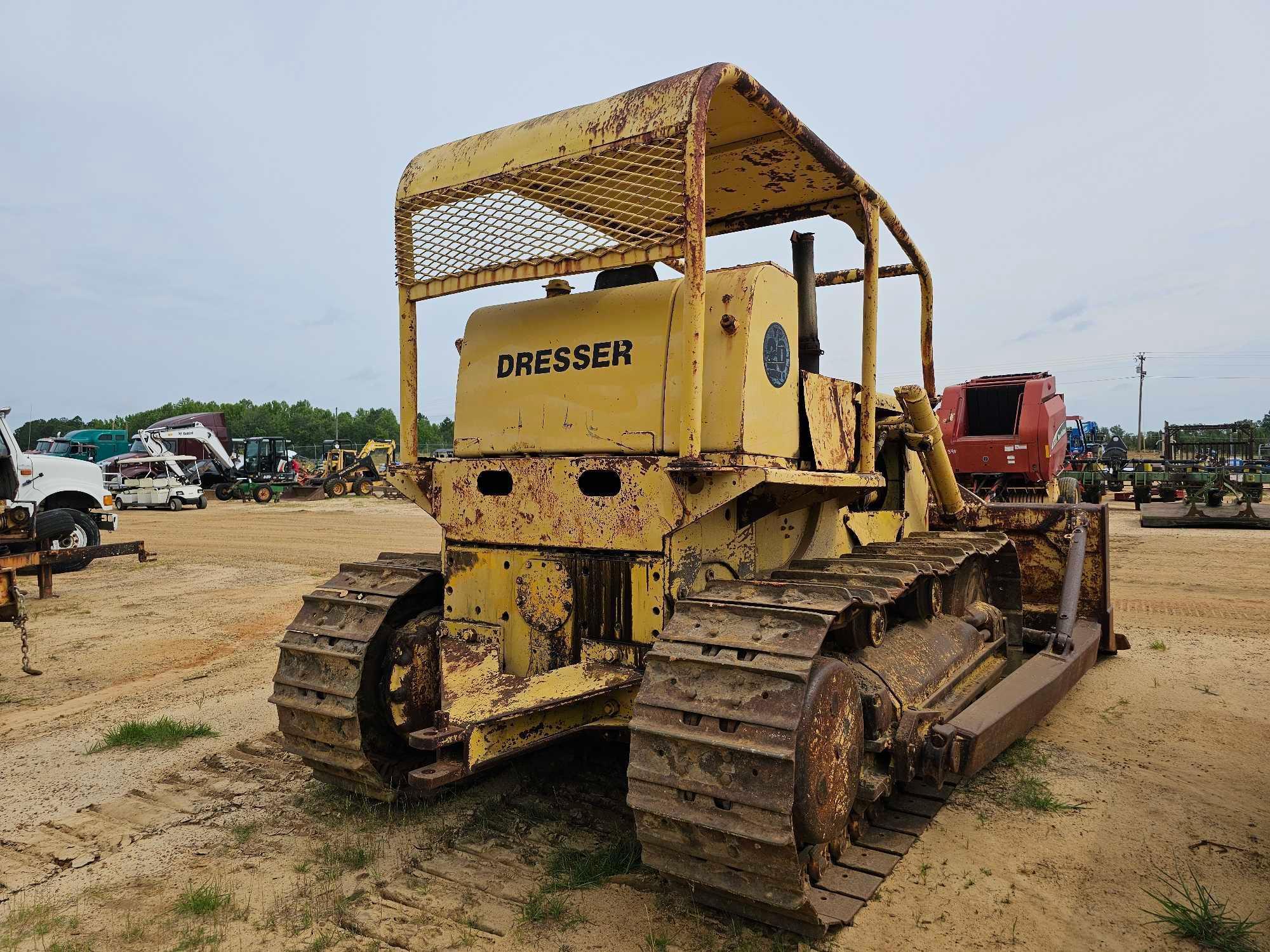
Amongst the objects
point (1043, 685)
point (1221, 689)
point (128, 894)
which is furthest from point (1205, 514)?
point (128, 894)

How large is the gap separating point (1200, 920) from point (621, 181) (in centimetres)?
349

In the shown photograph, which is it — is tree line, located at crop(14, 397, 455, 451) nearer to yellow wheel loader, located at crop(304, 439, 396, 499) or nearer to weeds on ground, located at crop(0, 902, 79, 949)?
yellow wheel loader, located at crop(304, 439, 396, 499)

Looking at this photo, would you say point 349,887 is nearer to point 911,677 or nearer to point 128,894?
point 128,894

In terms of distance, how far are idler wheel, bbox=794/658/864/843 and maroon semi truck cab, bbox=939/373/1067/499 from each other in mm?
9731

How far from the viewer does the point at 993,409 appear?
13.4 m

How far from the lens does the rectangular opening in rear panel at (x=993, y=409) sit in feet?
43.0

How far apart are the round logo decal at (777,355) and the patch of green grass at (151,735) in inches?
164

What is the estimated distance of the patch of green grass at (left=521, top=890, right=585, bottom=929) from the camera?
3151 millimetres

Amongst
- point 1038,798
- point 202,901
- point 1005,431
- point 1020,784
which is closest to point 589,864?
point 202,901

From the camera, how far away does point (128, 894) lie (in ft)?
11.3

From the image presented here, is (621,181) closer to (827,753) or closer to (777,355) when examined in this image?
(777,355)

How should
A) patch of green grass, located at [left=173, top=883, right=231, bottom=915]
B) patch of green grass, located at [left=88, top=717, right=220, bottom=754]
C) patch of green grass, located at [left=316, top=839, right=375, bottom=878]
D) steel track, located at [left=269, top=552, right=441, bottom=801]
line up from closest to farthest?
patch of green grass, located at [left=173, top=883, right=231, bottom=915] < patch of green grass, located at [left=316, top=839, right=375, bottom=878] < steel track, located at [left=269, top=552, right=441, bottom=801] < patch of green grass, located at [left=88, top=717, right=220, bottom=754]

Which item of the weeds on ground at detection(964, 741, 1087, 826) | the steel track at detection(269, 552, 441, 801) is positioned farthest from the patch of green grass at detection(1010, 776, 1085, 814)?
the steel track at detection(269, 552, 441, 801)

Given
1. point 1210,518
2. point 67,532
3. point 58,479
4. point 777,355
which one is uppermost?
point 777,355
